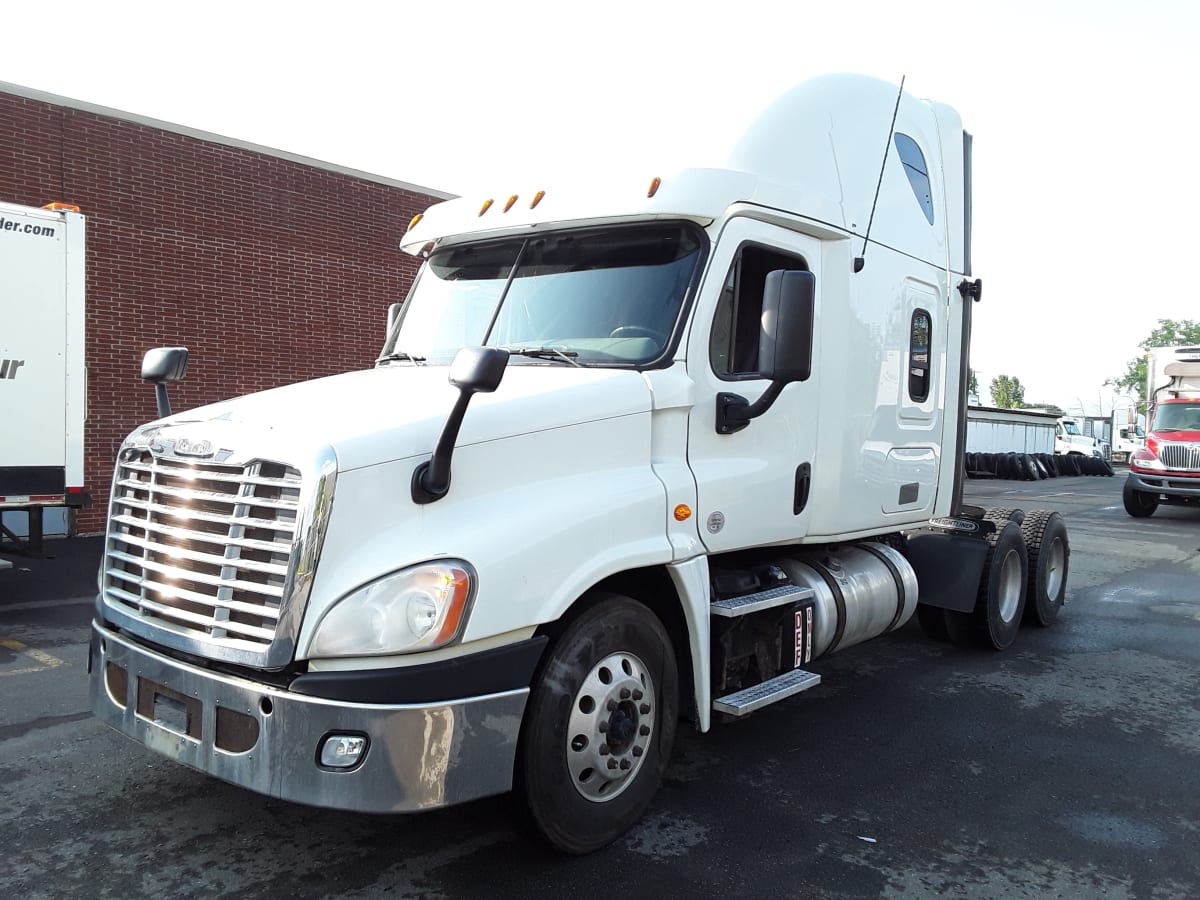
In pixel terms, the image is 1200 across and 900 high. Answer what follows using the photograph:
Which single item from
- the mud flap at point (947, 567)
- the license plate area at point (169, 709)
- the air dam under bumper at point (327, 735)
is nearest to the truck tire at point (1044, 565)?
the mud flap at point (947, 567)

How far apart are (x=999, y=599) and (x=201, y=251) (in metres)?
11.6

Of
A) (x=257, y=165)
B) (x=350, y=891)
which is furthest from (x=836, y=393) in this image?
(x=257, y=165)

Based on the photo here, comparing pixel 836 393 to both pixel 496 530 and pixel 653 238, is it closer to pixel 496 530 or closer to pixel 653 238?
pixel 653 238

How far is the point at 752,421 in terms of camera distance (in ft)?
14.7

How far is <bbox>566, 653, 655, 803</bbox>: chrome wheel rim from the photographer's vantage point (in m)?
3.62

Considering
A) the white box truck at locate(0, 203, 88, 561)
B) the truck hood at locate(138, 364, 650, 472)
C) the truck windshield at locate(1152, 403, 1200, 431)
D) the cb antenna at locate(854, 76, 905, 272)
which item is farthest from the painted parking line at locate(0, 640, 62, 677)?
the truck windshield at locate(1152, 403, 1200, 431)

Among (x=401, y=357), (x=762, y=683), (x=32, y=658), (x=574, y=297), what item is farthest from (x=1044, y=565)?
(x=32, y=658)

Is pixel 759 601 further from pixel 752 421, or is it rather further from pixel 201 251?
pixel 201 251

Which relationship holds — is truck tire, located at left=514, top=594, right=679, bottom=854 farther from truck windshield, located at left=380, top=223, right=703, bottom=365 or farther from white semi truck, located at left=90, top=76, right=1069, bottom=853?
truck windshield, located at left=380, top=223, right=703, bottom=365

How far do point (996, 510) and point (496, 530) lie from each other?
18.2 feet

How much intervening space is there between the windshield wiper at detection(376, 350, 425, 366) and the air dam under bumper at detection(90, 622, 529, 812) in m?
1.77

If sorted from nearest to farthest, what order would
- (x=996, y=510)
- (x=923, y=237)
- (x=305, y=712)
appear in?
(x=305, y=712) → (x=923, y=237) → (x=996, y=510)

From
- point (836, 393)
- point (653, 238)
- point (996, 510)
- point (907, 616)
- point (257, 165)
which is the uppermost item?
point (257, 165)

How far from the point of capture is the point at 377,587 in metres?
3.11
